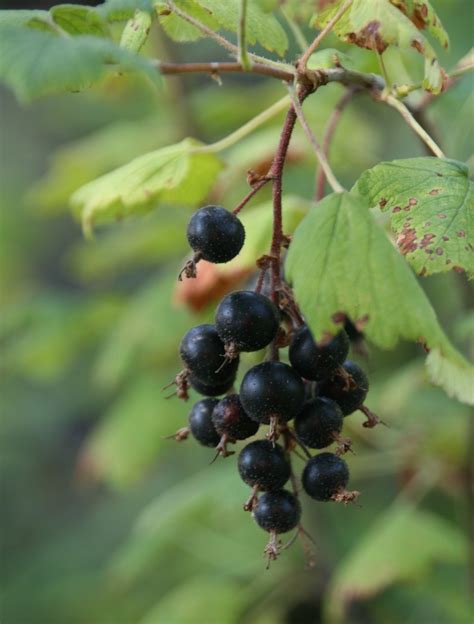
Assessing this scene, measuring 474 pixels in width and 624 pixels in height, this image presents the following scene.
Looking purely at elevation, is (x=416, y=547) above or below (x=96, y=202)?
below

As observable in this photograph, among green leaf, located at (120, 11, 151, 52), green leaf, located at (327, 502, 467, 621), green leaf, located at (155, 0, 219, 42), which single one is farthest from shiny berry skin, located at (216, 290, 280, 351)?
green leaf, located at (327, 502, 467, 621)

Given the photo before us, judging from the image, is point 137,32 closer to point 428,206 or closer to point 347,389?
point 428,206

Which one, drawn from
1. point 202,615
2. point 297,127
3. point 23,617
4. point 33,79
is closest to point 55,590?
point 23,617

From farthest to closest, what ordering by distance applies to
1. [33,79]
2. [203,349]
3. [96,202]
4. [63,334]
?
1. [63,334]
2. [96,202]
3. [203,349]
4. [33,79]

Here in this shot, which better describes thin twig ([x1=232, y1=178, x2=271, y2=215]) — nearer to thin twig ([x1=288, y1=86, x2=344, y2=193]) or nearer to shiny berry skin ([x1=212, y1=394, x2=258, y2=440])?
thin twig ([x1=288, y1=86, x2=344, y2=193])

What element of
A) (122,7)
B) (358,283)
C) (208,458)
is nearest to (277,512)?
(358,283)

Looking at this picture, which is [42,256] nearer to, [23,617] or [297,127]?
[23,617]
